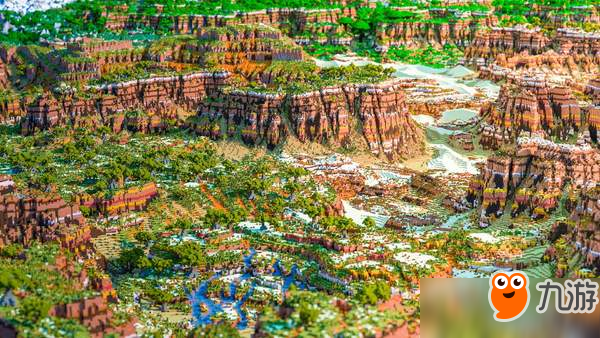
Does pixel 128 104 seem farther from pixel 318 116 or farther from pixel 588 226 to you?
pixel 588 226

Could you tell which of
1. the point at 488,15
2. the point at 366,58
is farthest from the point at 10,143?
the point at 488,15

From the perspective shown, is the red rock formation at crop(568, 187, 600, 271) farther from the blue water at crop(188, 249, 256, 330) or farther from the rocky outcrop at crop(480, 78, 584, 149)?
the rocky outcrop at crop(480, 78, 584, 149)

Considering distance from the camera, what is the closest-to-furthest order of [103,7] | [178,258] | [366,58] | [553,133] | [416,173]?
[178,258]
[416,173]
[553,133]
[366,58]
[103,7]

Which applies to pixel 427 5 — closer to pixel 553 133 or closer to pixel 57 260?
pixel 553 133

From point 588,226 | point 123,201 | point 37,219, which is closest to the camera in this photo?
point 588,226

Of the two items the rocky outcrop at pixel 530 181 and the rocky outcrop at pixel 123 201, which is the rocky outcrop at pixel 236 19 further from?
the rocky outcrop at pixel 530 181

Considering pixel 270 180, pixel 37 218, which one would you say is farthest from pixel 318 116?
pixel 37 218
